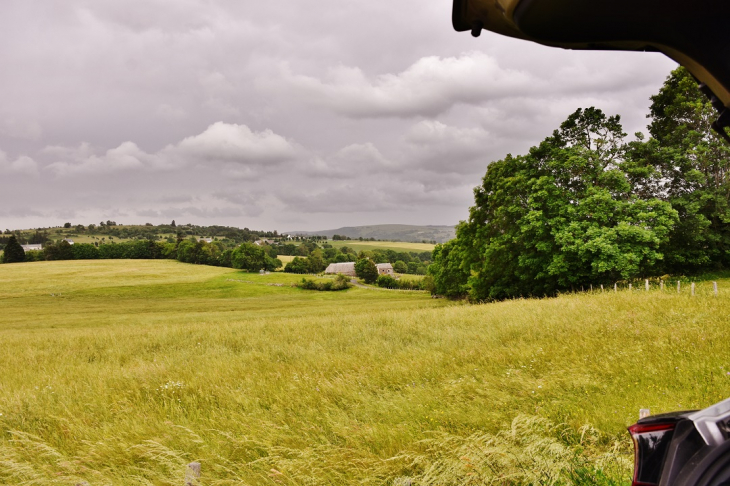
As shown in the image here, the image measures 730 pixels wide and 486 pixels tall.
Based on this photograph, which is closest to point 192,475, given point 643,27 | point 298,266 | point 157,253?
point 643,27

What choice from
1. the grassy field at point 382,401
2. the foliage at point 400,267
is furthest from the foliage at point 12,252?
the grassy field at point 382,401

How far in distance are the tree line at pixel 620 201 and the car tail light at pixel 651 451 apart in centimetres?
2563

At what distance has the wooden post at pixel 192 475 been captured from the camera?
388 centimetres

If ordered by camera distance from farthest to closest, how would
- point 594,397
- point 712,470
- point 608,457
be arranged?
point 594,397
point 608,457
point 712,470

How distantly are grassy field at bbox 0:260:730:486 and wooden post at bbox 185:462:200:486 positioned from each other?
42 centimetres

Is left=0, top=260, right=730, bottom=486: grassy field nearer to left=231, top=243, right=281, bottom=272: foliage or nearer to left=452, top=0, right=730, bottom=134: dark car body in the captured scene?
left=452, top=0, right=730, bottom=134: dark car body

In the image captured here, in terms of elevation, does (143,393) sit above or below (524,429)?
below

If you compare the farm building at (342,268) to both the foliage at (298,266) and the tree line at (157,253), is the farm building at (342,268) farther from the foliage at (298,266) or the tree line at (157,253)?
the tree line at (157,253)

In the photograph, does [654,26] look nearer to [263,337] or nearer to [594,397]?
[594,397]

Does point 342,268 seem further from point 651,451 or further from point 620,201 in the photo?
point 651,451

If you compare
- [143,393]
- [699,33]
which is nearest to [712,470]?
[699,33]

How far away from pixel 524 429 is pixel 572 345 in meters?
4.44

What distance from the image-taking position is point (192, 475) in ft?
12.8

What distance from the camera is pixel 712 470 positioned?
142cm
